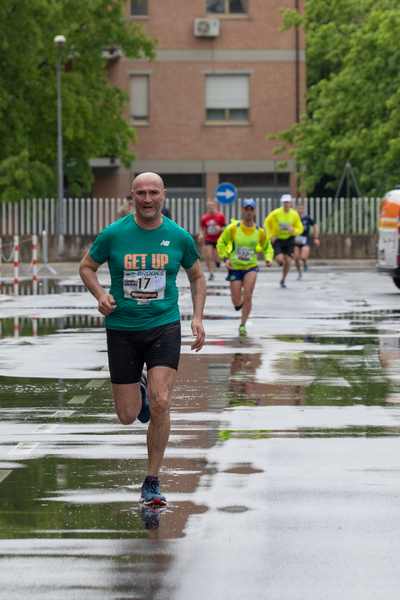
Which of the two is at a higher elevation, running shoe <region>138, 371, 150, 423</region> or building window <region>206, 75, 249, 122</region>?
building window <region>206, 75, 249, 122</region>

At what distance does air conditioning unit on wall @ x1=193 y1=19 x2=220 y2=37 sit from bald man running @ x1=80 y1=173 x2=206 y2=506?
176 feet

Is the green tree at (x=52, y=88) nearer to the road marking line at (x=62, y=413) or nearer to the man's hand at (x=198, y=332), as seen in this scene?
the road marking line at (x=62, y=413)

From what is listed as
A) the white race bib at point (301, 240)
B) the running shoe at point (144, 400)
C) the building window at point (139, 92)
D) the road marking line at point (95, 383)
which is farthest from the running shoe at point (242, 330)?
the building window at point (139, 92)

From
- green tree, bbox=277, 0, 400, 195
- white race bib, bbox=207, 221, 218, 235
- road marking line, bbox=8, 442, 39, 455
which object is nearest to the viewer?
road marking line, bbox=8, 442, 39, 455

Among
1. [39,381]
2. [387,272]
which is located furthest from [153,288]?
[387,272]

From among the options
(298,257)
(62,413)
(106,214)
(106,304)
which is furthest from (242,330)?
(106,214)

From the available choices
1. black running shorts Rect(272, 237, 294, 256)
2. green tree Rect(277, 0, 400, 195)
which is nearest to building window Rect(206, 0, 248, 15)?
green tree Rect(277, 0, 400, 195)

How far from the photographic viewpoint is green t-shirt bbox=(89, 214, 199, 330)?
365 inches

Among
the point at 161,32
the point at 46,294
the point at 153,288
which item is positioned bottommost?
the point at 46,294

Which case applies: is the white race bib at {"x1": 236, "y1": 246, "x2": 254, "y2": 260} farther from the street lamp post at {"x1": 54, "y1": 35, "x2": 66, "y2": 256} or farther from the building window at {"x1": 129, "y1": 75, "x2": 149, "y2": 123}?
the building window at {"x1": 129, "y1": 75, "x2": 149, "y2": 123}

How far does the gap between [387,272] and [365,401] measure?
18.7 m

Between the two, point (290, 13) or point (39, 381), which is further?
point (290, 13)

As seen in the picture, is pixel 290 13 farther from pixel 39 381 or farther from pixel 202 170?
pixel 39 381

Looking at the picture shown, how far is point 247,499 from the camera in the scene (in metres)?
9.04
